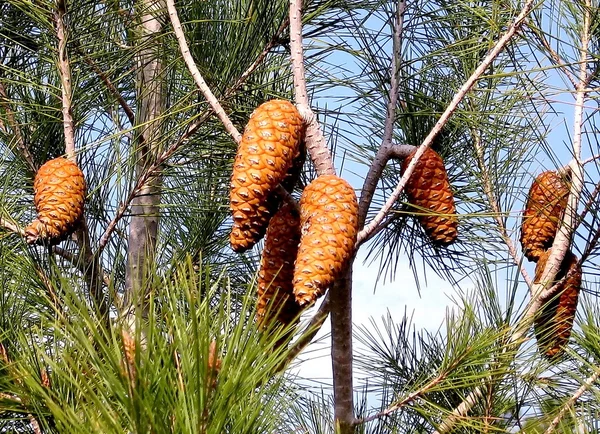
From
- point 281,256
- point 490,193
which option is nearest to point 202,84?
point 281,256

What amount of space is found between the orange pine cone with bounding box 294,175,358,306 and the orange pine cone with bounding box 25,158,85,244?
378mm

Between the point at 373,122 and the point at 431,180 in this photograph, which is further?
the point at 373,122

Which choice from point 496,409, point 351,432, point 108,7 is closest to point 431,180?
point 351,432

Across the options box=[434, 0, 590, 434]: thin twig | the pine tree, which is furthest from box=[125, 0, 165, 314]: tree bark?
box=[434, 0, 590, 434]: thin twig

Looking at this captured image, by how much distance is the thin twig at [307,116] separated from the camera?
1018mm

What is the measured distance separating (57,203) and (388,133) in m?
0.46

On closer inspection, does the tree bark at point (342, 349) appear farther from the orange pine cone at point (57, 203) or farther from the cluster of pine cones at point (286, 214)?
the orange pine cone at point (57, 203)

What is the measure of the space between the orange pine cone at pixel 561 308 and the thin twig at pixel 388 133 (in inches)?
11.6

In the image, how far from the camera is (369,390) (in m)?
1.51

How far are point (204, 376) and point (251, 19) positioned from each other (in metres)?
0.77

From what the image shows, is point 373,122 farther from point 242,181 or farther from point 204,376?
point 204,376

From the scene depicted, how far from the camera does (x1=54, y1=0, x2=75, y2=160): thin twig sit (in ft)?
4.11

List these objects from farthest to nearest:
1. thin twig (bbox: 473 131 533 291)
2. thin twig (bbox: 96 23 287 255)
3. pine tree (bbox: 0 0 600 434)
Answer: thin twig (bbox: 473 131 533 291) < thin twig (bbox: 96 23 287 255) < pine tree (bbox: 0 0 600 434)

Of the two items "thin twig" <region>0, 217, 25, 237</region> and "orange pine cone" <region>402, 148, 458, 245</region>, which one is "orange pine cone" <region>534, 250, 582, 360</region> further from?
"thin twig" <region>0, 217, 25, 237</region>
